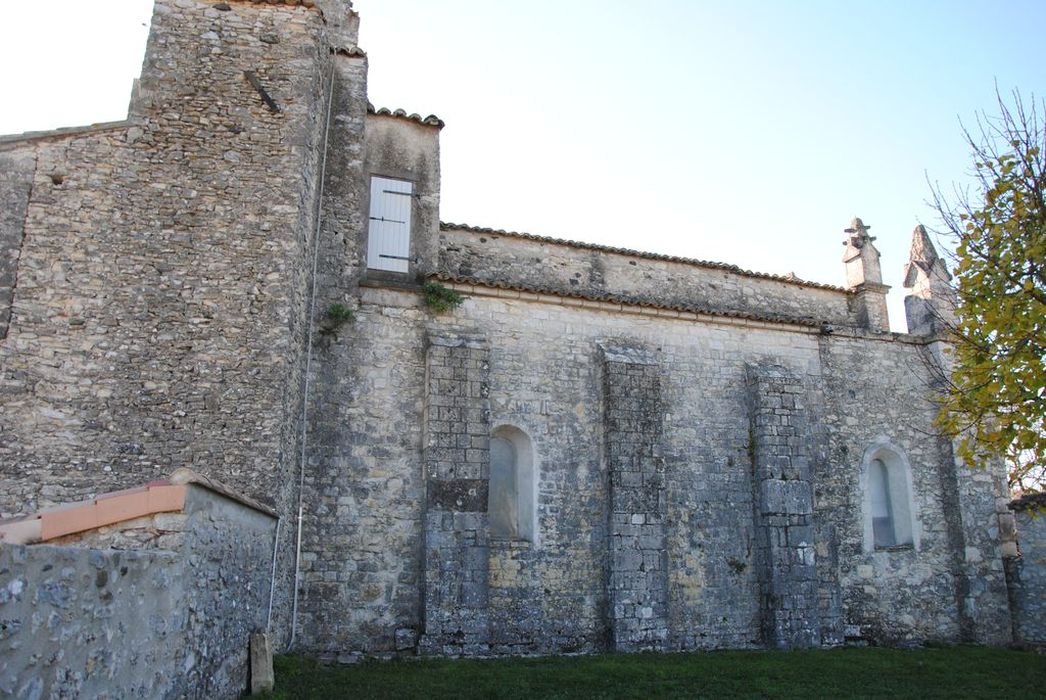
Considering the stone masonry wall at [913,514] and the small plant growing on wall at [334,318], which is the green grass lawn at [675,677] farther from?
the small plant growing on wall at [334,318]

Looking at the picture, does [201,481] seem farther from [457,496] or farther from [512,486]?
[512,486]

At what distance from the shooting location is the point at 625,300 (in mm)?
13828

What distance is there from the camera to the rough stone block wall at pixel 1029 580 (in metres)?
14.9

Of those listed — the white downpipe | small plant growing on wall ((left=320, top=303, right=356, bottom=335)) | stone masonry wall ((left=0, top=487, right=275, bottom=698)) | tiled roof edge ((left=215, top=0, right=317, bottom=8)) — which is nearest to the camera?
stone masonry wall ((left=0, top=487, right=275, bottom=698))

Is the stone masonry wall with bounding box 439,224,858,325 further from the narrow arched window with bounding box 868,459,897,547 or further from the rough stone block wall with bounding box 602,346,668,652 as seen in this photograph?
the narrow arched window with bounding box 868,459,897,547

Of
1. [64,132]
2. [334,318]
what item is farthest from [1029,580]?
[64,132]

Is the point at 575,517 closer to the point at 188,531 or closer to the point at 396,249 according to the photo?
the point at 396,249

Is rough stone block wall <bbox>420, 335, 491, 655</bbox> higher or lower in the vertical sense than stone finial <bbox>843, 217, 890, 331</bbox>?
lower

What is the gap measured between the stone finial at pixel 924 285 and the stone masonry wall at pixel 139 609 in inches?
582

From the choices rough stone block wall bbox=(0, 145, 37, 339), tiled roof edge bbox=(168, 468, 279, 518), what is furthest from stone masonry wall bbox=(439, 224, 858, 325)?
tiled roof edge bbox=(168, 468, 279, 518)

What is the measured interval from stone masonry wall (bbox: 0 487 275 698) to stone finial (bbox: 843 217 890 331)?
1462cm

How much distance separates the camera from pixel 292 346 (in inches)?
404

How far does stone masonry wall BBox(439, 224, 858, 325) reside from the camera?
14484 mm

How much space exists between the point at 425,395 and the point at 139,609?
7334 mm
